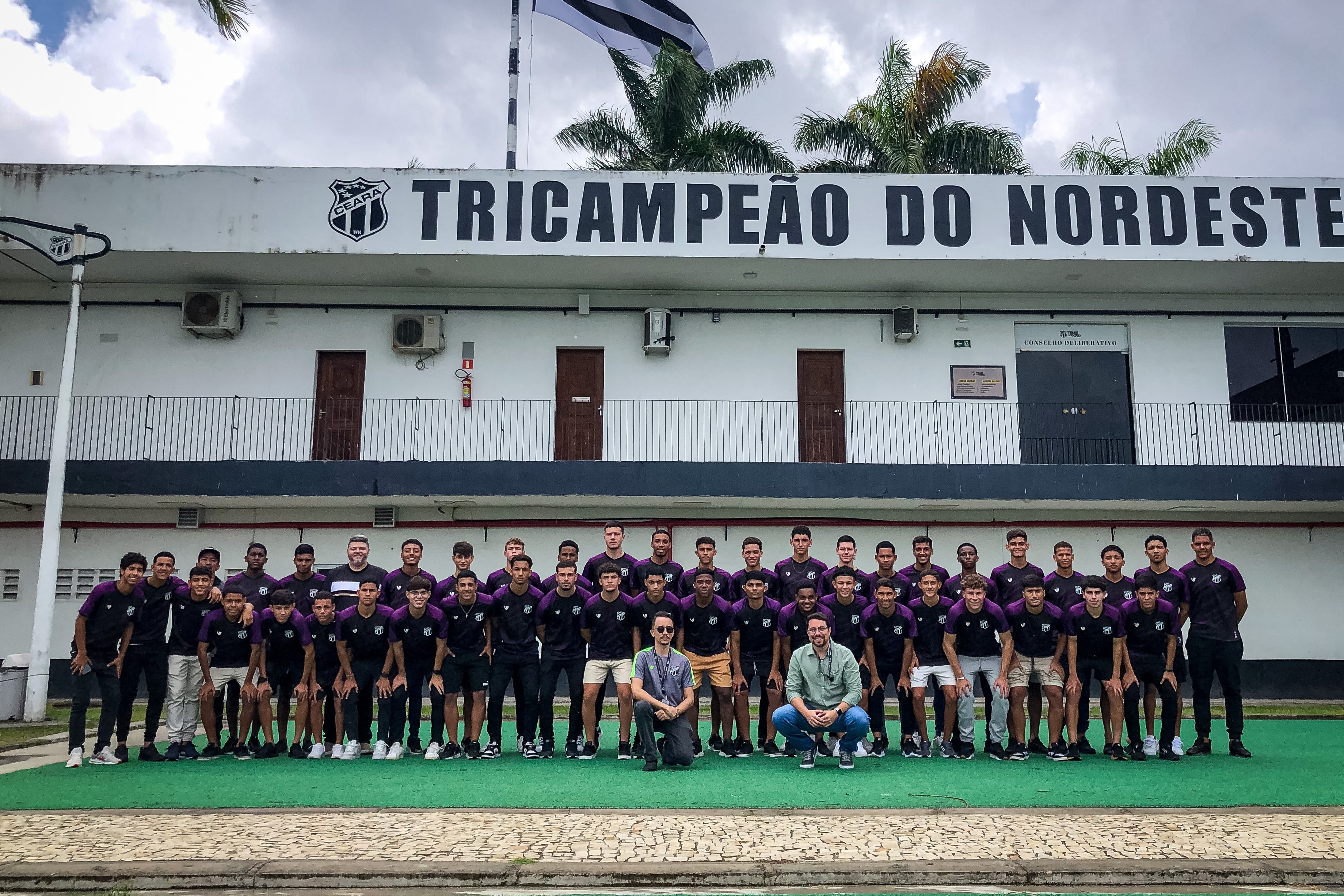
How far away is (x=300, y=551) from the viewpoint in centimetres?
964

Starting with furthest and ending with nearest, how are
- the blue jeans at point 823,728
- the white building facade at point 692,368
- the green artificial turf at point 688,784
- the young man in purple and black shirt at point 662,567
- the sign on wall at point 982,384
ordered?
the sign on wall at point 982,384, the white building facade at point 692,368, the young man in purple and black shirt at point 662,567, the blue jeans at point 823,728, the green artificial turf at point 688,784

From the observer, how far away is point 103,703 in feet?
28.9

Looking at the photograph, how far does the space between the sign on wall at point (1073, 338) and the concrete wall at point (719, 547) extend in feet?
9.72

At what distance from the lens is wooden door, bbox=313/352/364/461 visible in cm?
1730

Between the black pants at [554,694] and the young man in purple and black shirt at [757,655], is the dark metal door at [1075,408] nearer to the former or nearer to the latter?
the young man in purple and black shirt at [757,655]

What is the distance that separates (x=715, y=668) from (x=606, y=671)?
35.8 inches

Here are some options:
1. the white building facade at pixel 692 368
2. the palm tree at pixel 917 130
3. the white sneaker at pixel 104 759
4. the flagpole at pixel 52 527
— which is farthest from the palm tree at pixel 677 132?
the white sneaker at pixel 104 759

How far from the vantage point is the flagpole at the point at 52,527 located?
12.5m

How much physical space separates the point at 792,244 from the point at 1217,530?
8.20 metres

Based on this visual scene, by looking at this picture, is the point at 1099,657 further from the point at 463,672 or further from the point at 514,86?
the point at 514,86

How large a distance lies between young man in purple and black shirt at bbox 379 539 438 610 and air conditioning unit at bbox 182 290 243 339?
9.32 m

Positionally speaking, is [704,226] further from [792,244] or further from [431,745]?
[431,745]

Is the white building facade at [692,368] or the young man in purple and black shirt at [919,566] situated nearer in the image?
the young man in purple and black shirt at [919,566]

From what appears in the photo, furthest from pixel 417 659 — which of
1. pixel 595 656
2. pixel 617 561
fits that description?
pixel 617 561
